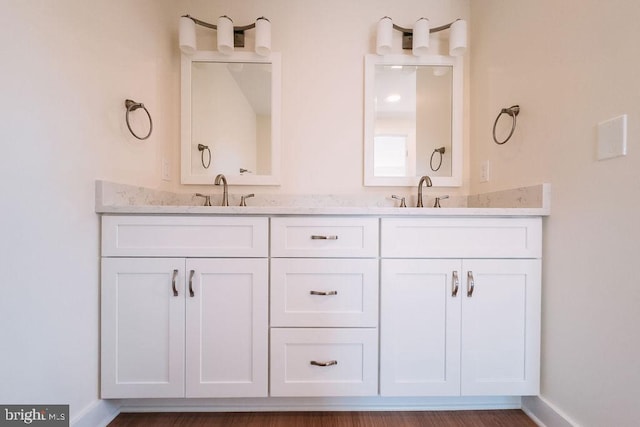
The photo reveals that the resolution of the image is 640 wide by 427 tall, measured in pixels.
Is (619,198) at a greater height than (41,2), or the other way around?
(41,2)

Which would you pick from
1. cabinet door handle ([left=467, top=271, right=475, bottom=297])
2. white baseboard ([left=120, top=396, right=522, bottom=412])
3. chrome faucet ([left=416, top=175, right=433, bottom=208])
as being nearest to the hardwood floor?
white baseboard ([left=120, top=396, right=522, bottom=412])

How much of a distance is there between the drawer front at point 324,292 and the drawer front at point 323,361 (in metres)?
0.05

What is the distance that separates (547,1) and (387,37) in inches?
28.5

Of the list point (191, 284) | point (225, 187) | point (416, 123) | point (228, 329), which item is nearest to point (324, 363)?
point (228, 329)

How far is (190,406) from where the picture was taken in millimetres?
1206

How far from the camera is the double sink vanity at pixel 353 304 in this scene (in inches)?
44.1

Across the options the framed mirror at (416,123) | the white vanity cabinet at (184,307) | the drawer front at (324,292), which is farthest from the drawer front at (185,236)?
the framed mirror at (416,123)

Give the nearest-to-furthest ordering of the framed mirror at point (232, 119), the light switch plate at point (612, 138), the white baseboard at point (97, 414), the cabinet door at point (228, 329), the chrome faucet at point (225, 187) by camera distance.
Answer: the light switch plate at point (612, 138), the white baseboard at point (97, 414), the cabinet door at point (228, 329), the chrome faucet at point (225, 187), the framed mirror at point (232, 119)

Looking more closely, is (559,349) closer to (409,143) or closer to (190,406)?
(409,143)

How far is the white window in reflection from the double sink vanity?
609 mm

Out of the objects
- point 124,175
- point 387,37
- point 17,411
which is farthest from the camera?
point 387,37

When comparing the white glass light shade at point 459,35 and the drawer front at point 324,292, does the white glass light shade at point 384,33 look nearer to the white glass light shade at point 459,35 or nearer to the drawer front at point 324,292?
the white glass light shade at point 459,35

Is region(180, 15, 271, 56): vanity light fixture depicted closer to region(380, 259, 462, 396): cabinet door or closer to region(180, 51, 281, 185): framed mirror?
region(180, 51, 281, 185): framed mirror

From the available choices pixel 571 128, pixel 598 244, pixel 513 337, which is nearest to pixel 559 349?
pixel 513 337
